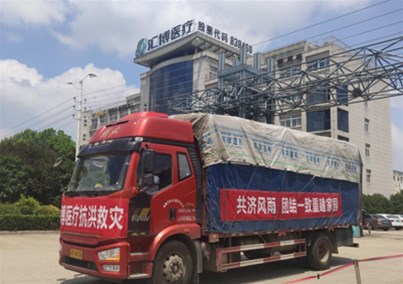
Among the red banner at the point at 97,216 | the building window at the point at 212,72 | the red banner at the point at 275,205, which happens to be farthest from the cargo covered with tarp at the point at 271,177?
the building window at the point at 212,72

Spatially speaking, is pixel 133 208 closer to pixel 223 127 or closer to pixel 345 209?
pixel 223 127

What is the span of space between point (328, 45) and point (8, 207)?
44502 mm

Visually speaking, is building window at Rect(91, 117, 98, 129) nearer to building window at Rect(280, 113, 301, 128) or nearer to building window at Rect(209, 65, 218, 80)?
building window at Rect(209, 65, 218, 80)

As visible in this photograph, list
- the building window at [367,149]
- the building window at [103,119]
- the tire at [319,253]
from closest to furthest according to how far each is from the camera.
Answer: the tire at [319,253] < the building window at [367,149] < the building window at [103,119]

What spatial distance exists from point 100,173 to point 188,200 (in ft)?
5.56

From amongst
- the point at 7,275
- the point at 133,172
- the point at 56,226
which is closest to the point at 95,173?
the point at 133,172

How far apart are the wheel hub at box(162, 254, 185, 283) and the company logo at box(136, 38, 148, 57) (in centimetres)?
6943

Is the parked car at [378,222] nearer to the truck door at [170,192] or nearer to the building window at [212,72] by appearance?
the truck door at [170,192]

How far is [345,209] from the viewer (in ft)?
39.0

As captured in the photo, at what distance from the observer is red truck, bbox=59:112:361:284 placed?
23.7ft

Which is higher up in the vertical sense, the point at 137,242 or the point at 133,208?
the point at 133,208

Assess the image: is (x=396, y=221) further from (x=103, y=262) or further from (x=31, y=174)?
(x=103, y=262)

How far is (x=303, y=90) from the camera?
24.9 metres

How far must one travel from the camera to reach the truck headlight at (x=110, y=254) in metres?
6.97
